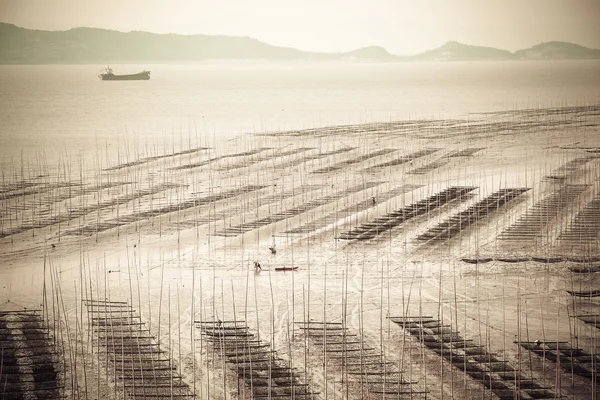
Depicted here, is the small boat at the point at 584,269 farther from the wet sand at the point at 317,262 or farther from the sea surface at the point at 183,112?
the sea surface at the point at 183,112

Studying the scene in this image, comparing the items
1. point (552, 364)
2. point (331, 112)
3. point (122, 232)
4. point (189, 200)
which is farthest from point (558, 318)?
point (331, 112)

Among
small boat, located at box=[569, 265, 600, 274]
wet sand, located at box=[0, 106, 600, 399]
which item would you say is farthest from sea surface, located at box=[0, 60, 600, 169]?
small boat, located at box=[569, 265, 600, 274]

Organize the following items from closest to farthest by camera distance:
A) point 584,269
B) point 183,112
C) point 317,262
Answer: point 584,269
point 317,262
point 183,112

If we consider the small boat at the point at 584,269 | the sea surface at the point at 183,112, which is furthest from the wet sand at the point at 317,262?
the sea surface at the point at 183,112

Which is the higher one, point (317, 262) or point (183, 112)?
point (183, 112)

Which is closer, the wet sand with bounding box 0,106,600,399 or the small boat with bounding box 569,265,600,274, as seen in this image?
the wet sand with bounding box 0,106,600,399

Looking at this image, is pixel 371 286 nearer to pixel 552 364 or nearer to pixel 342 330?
pixel 342 330

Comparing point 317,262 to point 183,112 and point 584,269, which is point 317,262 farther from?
point 183,112

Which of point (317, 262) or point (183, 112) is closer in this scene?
point (317, 262)

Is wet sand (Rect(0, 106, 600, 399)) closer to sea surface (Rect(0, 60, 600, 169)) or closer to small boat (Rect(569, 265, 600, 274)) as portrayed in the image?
small boat (Rect(569, 265, 600, 274))

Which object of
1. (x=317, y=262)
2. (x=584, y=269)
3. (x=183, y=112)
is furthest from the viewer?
(x=183, y=112)

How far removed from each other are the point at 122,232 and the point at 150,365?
408 inches

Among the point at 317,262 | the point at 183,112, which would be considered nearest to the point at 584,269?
the point at 317,262

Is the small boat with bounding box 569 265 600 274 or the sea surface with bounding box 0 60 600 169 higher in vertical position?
the sea surface with bounding box 0 60 600 169
